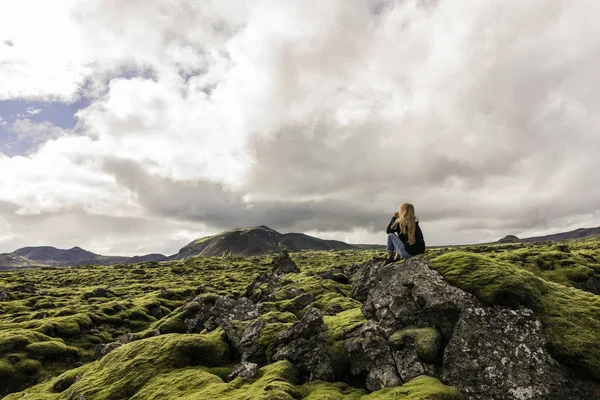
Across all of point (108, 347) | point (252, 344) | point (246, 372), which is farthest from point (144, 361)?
point (108, 347)

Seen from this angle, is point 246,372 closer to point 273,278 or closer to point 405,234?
point 405,234

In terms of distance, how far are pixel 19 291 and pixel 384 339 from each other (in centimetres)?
11249

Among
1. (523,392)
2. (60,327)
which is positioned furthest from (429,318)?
(60,327)

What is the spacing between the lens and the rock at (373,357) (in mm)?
17219

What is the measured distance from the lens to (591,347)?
15344mm

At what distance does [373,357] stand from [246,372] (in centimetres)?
748

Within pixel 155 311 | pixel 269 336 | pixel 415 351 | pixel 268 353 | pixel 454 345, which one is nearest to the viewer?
pixel 454 345

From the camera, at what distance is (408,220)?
21.9 metres

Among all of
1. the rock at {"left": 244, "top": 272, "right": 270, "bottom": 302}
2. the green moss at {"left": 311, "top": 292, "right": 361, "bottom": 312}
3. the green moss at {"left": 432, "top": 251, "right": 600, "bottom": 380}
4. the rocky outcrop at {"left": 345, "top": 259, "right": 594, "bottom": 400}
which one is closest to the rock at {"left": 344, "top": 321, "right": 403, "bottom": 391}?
the rocky outcrop at {"left": 345, "top": 259, "right": 594, "bottom": 400}

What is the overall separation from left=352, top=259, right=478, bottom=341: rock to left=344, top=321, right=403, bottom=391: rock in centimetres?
100

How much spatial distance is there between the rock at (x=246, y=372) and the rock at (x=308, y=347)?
1.95 metres

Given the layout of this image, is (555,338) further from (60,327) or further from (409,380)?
(60,327)

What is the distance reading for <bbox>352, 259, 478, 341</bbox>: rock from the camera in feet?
Answer: 59.8

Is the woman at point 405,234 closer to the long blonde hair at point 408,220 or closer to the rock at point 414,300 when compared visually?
the long blonde hair at point 408,220
